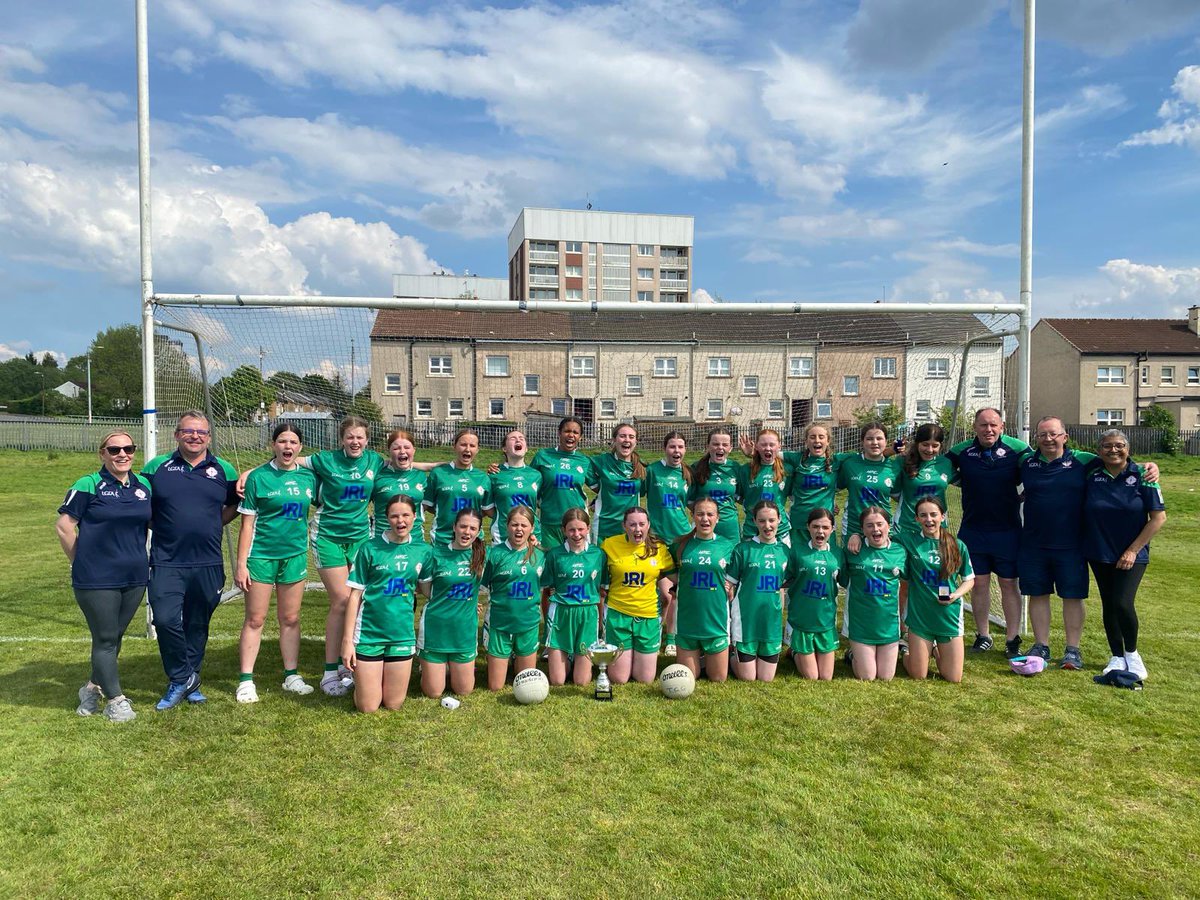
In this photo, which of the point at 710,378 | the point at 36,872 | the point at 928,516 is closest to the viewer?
the point at 36,872

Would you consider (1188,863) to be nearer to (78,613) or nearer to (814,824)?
(814,824)

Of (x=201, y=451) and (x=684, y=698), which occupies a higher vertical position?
(x=201, y=451)

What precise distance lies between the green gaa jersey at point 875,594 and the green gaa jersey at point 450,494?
2.67m

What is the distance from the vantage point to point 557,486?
5.65 meters

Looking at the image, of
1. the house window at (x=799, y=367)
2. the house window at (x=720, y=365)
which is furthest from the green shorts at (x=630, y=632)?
the house window at (x=799, y=367)

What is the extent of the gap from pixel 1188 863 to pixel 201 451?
5420 millimetres

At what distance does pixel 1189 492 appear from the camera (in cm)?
1772

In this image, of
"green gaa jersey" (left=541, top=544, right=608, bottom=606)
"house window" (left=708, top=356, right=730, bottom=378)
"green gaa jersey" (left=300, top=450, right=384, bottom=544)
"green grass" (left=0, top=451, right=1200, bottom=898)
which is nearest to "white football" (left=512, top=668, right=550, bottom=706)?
"green grass" (left=0, top=451, right=1200, bottom=898)

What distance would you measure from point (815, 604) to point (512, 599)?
204 cm

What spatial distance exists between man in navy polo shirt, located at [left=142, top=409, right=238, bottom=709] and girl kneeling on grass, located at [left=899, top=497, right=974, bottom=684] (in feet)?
15.1

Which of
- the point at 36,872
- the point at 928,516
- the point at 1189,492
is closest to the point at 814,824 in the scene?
the point at 928,516

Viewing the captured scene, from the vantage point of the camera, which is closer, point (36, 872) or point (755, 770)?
point (36, 872)

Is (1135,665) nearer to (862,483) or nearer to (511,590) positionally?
(862,483)

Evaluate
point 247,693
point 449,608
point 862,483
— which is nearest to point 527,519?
point 449,608
